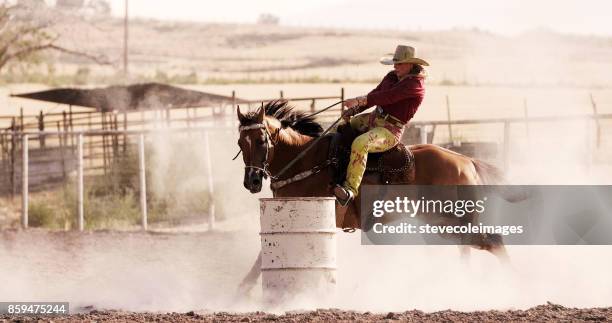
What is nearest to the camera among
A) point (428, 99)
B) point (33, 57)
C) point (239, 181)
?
point (239, 181)

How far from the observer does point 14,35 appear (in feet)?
115

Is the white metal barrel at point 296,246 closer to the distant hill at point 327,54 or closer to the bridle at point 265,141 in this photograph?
the bridle at point 265,141

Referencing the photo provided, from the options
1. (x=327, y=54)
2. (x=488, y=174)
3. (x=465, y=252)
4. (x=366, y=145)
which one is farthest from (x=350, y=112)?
(x=327, y=54)

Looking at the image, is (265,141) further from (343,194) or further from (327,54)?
(327,54)

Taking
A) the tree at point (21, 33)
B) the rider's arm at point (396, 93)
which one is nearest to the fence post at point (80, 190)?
the rider's arm at point (396, 93)

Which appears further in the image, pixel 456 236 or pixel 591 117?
pixel 591 117

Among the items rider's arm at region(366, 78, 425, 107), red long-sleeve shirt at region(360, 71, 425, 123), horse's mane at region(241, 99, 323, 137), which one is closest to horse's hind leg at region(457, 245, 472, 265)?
red long-sleeve shirt at region(360, 71, 425, 123)

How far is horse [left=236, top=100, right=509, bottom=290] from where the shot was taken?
379 inches

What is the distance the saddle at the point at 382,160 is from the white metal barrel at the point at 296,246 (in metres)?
1.19

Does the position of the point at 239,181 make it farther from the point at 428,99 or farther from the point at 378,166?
the point at 428,99

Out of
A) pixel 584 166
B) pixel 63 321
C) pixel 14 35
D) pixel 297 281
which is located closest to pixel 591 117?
pixel 584 166

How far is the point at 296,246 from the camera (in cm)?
869

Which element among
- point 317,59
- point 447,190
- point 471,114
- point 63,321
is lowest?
point 63,321

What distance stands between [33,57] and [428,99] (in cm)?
1772
